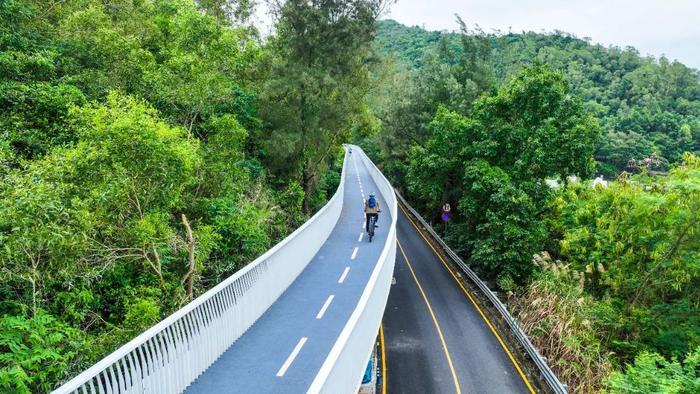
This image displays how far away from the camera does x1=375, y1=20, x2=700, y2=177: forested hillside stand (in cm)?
6606

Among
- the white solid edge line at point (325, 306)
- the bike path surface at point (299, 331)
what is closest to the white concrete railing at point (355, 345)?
the bike path surface at point (299, 331)

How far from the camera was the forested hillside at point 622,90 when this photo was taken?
66062 millimetres

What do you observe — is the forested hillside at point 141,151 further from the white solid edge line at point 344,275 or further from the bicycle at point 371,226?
the bicycle at point 371,226

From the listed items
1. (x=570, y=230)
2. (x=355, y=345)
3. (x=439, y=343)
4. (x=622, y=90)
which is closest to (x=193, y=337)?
(x=355, y=345)

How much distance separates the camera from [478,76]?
3369 centimetres

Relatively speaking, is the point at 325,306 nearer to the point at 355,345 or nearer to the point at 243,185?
the point at 355,345

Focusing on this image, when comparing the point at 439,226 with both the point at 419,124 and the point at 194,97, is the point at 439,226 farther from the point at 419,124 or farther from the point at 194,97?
the point at 194,97

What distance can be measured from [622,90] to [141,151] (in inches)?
3809

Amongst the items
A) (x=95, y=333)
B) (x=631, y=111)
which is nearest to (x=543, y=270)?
(x=95, y=333)

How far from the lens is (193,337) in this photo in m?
7.82

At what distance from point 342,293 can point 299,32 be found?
15.6 meters

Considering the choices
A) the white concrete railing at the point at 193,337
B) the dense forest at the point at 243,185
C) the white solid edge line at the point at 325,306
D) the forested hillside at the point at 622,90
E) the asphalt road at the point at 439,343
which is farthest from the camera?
the forested hillside at the point at 622,90

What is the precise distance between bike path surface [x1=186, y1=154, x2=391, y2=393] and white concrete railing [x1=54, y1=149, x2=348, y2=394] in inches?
12.1

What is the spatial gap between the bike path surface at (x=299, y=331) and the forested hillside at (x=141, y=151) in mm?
2425
